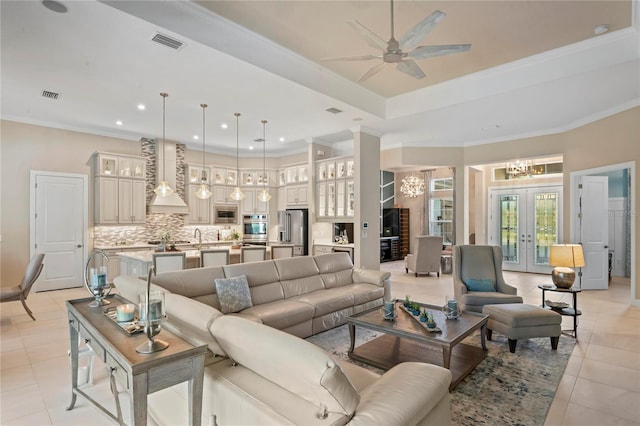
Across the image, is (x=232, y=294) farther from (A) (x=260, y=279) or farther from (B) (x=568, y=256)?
(B) (x=568, y=256)

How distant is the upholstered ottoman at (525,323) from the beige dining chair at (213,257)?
3.89 m

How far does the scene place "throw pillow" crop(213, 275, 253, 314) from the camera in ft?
11.5

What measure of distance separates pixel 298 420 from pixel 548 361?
313 centimetres

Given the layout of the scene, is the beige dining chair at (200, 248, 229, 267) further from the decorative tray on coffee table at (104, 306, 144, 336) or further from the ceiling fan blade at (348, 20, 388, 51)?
the ceiling fan blade at (348, 20, 388, 51)

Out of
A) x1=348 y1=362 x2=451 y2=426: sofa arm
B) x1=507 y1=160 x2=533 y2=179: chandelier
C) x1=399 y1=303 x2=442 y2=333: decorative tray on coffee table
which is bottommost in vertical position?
x1=399 y1=303 x2=442 y2=333: decorative tray on coffee table

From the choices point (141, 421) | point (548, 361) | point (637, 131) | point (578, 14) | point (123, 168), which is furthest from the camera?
point (123, 168)

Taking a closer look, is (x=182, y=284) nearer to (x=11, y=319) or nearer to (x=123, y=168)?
(x=11, y=319)

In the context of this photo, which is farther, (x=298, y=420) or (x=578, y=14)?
(x=578, y=14)

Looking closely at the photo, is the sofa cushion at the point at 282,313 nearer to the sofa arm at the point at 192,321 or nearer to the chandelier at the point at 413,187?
the sofa arm at the point at 192,321

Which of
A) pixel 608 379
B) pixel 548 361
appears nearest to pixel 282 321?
pixel 548 361

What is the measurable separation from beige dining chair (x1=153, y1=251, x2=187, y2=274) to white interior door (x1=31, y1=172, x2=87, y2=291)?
3431 mm

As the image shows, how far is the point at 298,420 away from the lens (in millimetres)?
1385

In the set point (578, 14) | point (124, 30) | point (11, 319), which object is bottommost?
point (11, 319)

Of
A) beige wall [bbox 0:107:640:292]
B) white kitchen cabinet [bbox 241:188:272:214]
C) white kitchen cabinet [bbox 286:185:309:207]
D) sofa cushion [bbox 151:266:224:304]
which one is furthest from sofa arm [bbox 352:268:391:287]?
white kitchen cabinet [bbox 241:188:272:214]
